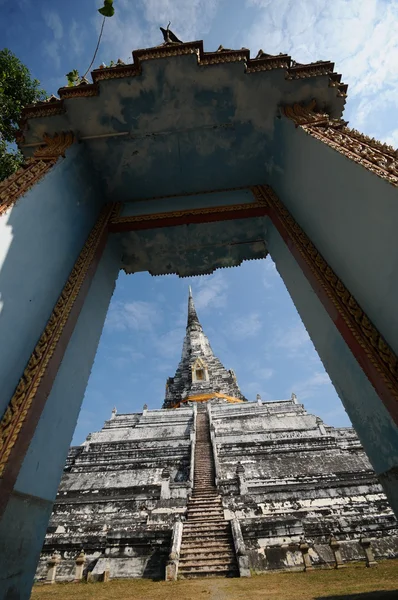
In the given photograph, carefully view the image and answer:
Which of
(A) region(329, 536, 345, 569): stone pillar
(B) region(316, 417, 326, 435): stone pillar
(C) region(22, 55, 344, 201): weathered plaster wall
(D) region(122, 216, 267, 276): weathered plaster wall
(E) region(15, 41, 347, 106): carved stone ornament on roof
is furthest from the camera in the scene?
(B) region(316, 417, 326, 435): stone pillar

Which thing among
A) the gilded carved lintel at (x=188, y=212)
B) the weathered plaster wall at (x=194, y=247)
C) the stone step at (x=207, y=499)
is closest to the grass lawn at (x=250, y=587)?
the stone step at (x=207, y=499)

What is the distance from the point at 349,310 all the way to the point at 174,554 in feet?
29.7

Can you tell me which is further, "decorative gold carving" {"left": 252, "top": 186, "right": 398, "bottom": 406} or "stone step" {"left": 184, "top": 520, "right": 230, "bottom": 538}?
"stone step" {"left": 184, "top": 520, "right": 230, "bottom": 538}

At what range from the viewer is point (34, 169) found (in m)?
3.89

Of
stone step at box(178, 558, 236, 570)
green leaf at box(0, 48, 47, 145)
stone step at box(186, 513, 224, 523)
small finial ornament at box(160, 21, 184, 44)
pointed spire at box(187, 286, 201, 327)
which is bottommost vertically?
stone step at box(178, 558, 236, 570)

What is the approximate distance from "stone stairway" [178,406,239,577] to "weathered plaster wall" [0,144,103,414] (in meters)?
8.80

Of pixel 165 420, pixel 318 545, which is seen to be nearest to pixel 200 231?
pixel 318 545

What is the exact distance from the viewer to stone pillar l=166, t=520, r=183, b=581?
8531 millimetres

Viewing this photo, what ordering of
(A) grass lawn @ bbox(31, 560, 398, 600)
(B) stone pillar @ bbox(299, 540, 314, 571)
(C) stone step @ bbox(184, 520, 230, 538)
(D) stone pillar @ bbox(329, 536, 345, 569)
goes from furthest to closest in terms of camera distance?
(C) stone step @ bbox(184, 520, 230, 538), (D) stone pillar @ bbox(329, 536, 345, 569), (B) stone pillar @ bbox(299, 540, 314, 571), (A) grass lawn @ bbox(31, 560, 398, 600)

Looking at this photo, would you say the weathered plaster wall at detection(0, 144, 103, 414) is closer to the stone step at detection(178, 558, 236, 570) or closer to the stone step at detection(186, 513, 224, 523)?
the stone step at detection(178, 558, 236, 570)

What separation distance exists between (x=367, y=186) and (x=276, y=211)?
2.37 meters

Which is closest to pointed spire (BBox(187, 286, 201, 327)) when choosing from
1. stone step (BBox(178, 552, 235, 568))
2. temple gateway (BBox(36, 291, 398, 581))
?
temple gateway (BBox(36, 291, 398, 581))

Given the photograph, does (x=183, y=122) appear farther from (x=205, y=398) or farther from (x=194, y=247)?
(x=205, y=398)

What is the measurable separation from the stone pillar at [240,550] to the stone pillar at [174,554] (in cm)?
162
